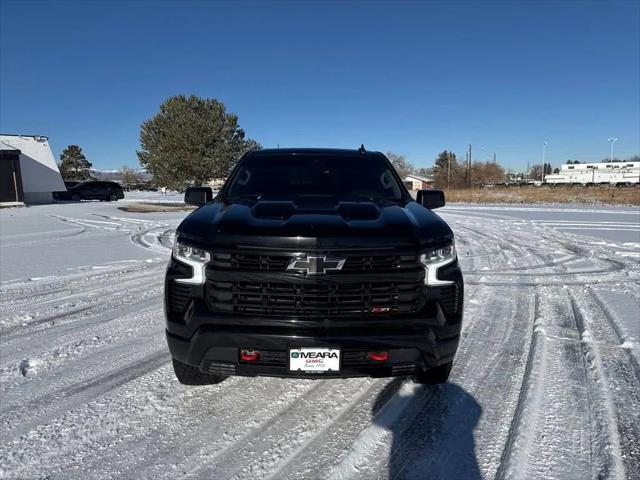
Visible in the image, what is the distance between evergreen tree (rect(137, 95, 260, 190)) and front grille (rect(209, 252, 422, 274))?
2527 centimetres

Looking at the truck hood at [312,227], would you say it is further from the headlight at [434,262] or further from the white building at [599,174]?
the white building at [599,174]

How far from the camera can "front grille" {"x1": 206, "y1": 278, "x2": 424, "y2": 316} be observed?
255 cm

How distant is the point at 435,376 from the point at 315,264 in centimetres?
133

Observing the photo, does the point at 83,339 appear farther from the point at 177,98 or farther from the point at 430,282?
the point at 177,98

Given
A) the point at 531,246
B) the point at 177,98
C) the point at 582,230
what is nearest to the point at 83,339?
the point at 531,246

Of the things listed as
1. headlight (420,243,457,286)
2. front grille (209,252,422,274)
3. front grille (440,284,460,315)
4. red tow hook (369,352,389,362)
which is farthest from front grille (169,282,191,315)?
front grille (440,284,460,315)

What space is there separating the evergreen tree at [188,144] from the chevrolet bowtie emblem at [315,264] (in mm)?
25447

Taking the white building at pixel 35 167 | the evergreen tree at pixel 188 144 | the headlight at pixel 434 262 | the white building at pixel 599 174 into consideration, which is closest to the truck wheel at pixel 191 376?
the headlight at pixel 434 262

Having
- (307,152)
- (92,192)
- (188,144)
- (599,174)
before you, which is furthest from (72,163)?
(599,174)

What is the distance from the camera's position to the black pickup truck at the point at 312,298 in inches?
98.7

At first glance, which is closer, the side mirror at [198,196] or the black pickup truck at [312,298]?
the black pickup truck at [312,298]

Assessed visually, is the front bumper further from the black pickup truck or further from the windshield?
the windshield

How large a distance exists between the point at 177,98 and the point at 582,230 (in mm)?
24365

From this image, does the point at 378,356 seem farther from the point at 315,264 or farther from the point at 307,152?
the point at 307,152
